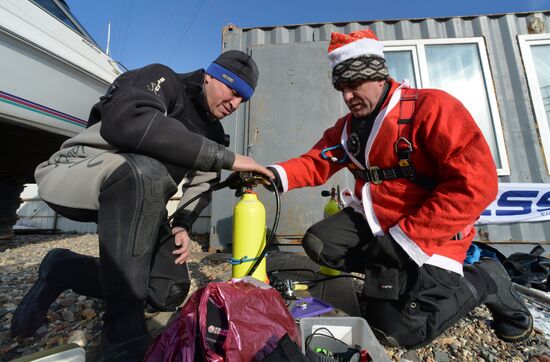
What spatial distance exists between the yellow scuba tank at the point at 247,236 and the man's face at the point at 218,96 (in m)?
0.59

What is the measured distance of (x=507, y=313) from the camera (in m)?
1.49

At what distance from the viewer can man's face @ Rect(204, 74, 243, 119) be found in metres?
1.76

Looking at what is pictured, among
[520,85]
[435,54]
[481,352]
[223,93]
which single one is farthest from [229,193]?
[520,85]

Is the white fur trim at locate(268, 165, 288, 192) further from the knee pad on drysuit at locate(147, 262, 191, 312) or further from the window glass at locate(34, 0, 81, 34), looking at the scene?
the window glass at locate(34, 0, 81, 34)

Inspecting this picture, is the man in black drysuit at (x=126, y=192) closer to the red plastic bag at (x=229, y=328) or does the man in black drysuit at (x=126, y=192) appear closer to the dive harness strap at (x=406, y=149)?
the red plastic bag at (x=229, y=328)

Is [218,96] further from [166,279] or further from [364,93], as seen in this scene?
[166,279]

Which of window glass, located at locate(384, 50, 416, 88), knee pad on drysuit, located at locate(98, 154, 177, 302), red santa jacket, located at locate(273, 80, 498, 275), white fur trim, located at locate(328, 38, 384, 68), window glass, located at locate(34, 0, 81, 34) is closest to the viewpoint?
knee pad on drysuit, located at locate(98, 154, 177, 302)

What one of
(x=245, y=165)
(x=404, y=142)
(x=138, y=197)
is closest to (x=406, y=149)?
(x=404, y=142)

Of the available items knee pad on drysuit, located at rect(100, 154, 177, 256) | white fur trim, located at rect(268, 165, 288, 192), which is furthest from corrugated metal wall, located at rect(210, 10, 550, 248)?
knee pad on drysuit, located at rect(100, 154, 177, 256)

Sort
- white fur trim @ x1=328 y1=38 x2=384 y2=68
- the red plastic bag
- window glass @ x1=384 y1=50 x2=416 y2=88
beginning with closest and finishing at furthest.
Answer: the red plastic bag, white fur trim @ x1=328 y1=38 x2=384 y2=68, window glass @ x1=384 y1=50 x2=416 y2=88

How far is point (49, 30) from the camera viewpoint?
9.84 ft

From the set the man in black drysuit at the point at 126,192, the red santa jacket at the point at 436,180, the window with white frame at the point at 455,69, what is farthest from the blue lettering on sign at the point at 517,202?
the man in black drysuit at the point at 126,192

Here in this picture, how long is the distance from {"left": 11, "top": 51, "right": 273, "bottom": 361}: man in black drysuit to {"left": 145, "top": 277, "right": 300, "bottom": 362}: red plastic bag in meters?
0.37

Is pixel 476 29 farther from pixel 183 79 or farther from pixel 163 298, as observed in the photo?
pixel 163 298
